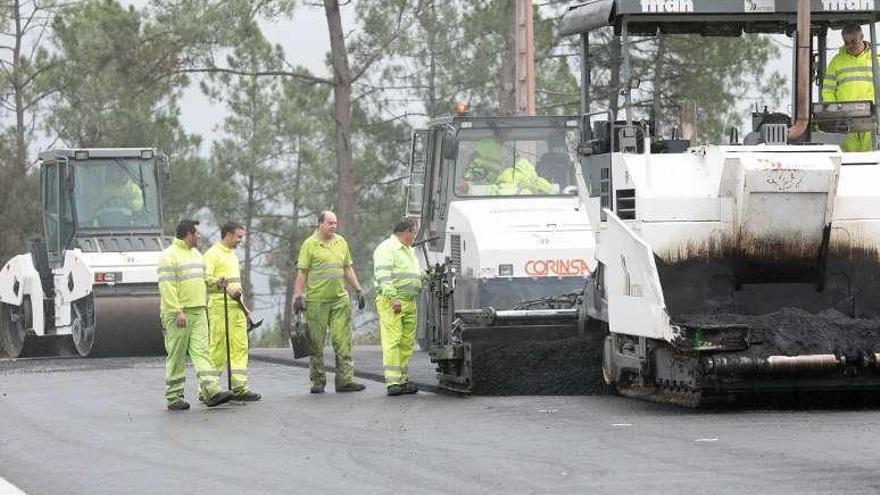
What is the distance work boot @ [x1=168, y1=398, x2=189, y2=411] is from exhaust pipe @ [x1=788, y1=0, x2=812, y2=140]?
5.27 meters

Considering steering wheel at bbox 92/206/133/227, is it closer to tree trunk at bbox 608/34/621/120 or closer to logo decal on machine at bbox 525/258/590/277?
Answer: logo decal on machine at bbox 525/258/590/277

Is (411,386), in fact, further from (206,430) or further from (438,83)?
(438,83)

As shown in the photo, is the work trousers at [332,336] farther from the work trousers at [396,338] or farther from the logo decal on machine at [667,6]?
the logo decal on machine at [667,6]

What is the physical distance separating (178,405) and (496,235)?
3.71 metres

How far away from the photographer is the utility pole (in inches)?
1088

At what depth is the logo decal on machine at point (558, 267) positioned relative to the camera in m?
17.4

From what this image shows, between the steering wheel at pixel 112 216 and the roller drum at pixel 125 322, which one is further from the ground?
the steering wheel at pixel 112 216

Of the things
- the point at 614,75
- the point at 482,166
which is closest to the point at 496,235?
the point at 482,166

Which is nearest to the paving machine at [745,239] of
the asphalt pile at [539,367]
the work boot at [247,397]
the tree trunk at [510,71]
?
the asphalt pile at [539,367]

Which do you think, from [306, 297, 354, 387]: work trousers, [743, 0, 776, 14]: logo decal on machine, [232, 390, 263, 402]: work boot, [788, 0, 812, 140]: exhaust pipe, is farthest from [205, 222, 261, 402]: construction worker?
[788, 0, 812, 140]: exhaust pipe

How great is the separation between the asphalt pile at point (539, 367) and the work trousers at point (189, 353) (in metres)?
2.18

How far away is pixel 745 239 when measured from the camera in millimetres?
13867

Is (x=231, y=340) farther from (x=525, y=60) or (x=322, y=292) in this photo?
(x=525, y=60)

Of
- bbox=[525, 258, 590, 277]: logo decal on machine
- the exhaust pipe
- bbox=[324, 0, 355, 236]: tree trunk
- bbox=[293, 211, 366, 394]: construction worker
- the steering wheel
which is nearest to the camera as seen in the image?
the exhaust pipe
